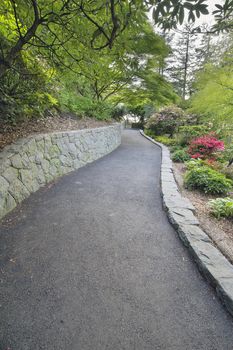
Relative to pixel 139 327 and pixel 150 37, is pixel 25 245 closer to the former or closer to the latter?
pixel 139 327

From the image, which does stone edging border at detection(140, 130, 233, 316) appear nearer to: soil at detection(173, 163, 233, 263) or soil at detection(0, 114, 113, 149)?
soil at detection(173, 163, 233, 263)

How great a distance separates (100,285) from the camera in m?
1.68

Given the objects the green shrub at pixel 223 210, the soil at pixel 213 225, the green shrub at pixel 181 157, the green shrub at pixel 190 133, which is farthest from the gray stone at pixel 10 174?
the green shrub at pixel 190 133

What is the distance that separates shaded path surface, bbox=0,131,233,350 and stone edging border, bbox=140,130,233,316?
0.09m

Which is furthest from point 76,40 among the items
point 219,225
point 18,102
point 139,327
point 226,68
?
point 226,68

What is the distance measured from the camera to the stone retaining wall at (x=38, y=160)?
2.79 m

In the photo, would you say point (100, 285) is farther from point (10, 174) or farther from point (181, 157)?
point (181, 157)

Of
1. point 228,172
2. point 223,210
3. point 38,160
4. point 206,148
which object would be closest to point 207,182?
point 223,210

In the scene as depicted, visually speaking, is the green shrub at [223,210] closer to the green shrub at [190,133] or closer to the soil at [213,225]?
the soil at [213,225]

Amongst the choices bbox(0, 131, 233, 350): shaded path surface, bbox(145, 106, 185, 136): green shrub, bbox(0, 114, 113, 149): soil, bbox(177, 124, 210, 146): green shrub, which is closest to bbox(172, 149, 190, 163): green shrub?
bbox(177, 124, 210, 146): green shrub

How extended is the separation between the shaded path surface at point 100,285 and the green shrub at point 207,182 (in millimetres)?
1406

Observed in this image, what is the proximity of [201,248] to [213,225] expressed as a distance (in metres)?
0.84

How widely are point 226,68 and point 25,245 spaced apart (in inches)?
218

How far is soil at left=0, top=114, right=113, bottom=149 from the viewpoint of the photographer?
11.1ft
